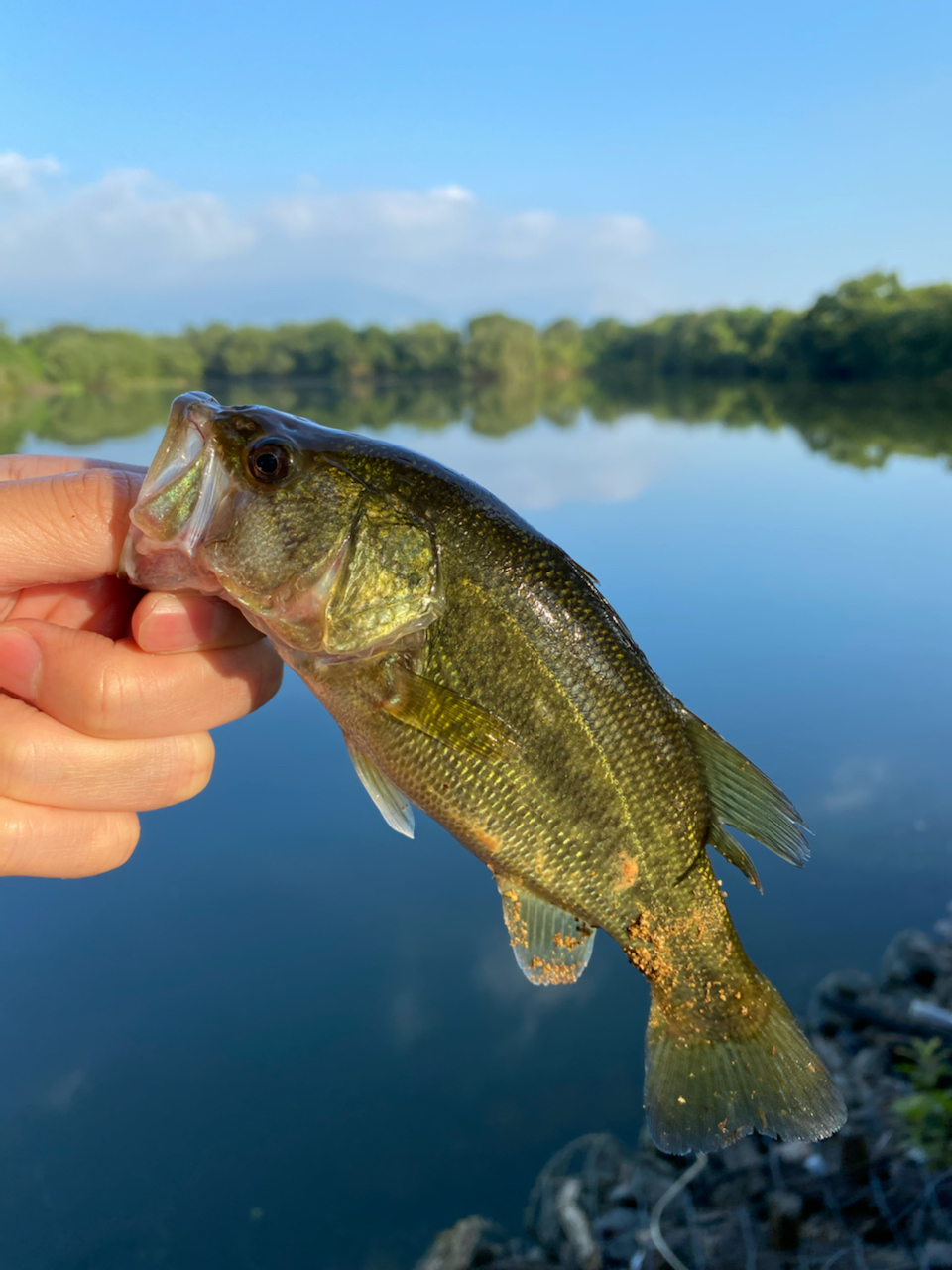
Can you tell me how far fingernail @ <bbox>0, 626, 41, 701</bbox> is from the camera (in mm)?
2432

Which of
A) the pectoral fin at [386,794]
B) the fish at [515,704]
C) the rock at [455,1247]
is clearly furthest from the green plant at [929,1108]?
the pectoral fin at [386,794]

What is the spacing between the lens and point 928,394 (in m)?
69.7

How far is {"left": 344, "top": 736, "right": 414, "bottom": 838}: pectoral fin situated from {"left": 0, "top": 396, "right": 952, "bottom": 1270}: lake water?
18.7ft

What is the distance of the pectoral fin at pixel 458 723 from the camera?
2.12 m

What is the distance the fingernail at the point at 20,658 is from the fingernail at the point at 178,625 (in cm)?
37

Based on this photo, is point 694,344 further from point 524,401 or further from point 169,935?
point 169,935

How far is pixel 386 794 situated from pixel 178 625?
840 mm

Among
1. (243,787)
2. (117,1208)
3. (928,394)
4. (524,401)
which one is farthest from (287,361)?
(117,1208)

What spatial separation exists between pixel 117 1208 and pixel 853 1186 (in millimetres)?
5912

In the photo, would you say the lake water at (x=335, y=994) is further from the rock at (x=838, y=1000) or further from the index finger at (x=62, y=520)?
the index finger at (x=62, y=520)

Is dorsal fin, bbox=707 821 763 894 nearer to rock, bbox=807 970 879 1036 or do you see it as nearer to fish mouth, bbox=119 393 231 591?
fish mouth, bbox=119 393 231 591

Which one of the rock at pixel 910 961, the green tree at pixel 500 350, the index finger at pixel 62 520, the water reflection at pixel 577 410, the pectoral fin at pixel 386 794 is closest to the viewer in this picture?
the index finger at pixel 62 520

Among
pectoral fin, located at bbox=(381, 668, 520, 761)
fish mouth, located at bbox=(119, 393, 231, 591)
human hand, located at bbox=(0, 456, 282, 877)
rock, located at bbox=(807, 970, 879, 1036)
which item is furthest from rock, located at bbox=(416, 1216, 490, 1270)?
fish mouth, located at bbox=(119, 393, 231, 591)

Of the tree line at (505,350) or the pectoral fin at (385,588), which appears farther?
the tree line at (505,350)
